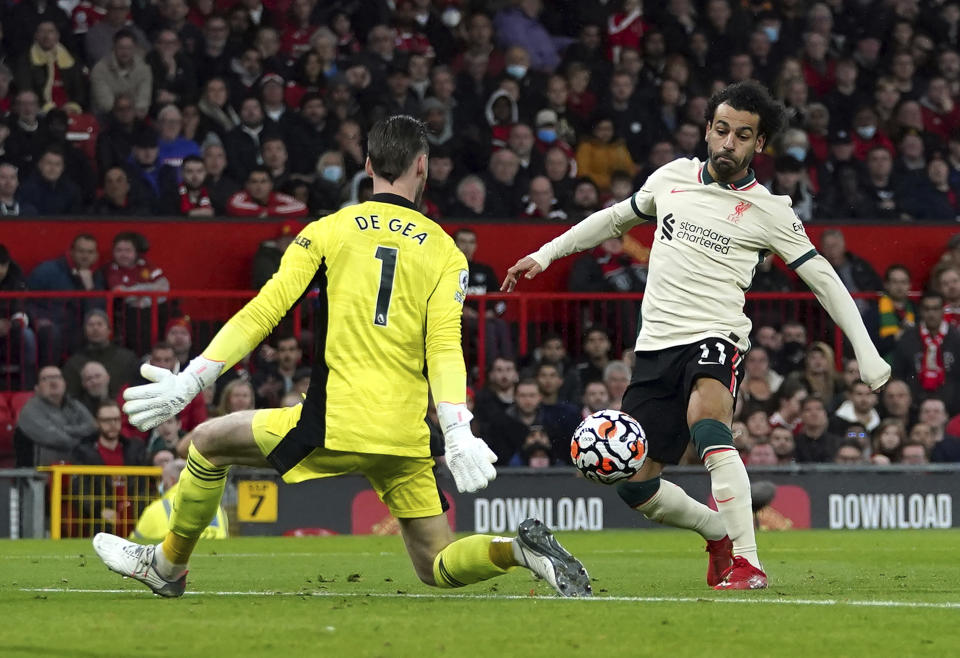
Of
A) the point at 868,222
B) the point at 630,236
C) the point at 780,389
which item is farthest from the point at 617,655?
the point at 868,222

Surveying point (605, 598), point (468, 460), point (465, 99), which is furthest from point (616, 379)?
point (468, 460)

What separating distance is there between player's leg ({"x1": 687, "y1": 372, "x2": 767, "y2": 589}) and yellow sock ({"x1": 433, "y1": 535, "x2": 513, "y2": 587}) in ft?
4.65

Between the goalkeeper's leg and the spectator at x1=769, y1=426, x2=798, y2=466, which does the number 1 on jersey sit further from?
the spectator at x1=769, y1=426, x2=798, y2=466

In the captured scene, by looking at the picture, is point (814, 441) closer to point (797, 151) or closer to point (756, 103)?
point (797, 151)

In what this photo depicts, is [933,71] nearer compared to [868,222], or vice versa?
[868,222]

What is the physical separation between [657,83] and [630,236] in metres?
3.32

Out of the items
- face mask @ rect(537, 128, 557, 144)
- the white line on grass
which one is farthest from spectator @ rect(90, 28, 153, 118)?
the white line on grass

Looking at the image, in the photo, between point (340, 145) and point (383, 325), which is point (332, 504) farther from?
point (383, 325)

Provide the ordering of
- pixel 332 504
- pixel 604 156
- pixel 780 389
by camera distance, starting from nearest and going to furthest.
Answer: pixel 332 504, pixel 780 389, pixel 604 156

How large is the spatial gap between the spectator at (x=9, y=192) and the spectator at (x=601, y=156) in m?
6.05

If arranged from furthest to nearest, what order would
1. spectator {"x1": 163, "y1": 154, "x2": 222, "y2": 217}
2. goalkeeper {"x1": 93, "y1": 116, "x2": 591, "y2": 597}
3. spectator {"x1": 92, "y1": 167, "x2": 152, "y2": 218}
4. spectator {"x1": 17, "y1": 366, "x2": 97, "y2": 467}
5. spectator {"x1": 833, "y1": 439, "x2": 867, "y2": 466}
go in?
spectator {"x1": 163, "y1": 154, "x2": 222, "y2": 217} < spectator {"x1": 92, "y1": 167, "x2": 152, "y2": 218} < spectator {"x1": 833, "y1": 439, "x2": 867, "y2": 466} < spectator {"x1": 17, "y1": 366, "x2": 97, "y2": 467} < goalkeeper {"x1": 93, "y1": 116, "x2": 591, "y2": 597}

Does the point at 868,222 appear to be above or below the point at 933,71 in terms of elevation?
below

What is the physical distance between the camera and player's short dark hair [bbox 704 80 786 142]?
321 inches

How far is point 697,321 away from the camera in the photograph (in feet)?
26.9
